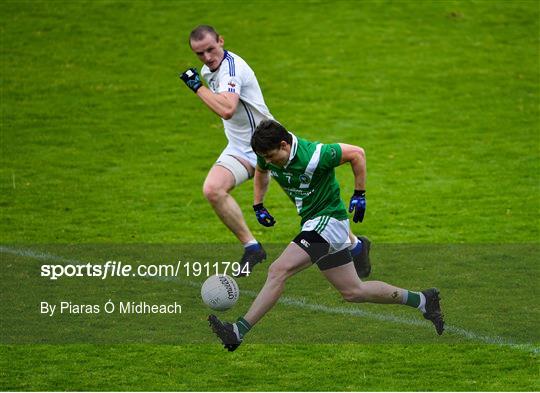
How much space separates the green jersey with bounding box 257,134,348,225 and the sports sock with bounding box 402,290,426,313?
1.02 m

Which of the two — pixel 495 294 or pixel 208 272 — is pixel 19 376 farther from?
pixel 495 294

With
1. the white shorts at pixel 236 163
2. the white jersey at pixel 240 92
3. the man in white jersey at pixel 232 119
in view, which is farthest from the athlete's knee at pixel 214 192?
the white jersey at pixel 240 92

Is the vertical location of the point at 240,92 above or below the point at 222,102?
below

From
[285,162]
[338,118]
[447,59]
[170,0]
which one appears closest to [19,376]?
[285,162]

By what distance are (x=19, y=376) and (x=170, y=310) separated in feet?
7.44

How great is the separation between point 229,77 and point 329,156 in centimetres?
259

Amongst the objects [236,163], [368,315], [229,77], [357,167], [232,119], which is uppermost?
[357,167]

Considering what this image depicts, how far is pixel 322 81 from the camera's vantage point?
21.5m

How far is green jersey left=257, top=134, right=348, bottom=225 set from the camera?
29.4ft

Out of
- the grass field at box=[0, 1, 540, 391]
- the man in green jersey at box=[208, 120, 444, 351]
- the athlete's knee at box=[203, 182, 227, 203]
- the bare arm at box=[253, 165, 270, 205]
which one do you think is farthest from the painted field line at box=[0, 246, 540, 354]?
the bare arm at box=[253, 165, 270, 205]

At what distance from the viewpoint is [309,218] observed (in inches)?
363

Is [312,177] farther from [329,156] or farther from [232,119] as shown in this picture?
[232,119]

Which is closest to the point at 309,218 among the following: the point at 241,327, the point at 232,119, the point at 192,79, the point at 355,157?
the point at 355,157

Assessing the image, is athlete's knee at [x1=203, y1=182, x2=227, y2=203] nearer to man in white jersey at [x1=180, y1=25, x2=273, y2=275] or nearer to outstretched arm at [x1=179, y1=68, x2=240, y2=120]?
man in white jersey at [x1=180, y1=25, x2=273, y2=275]
